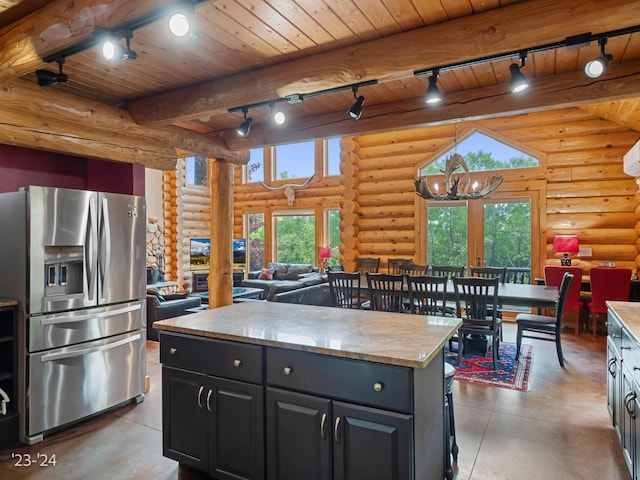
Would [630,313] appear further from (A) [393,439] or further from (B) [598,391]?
(A) [393,439]

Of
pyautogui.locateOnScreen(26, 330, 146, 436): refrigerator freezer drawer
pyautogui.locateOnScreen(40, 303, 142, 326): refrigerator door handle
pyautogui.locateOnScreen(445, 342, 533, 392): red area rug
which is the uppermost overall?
pyautogui.locateOnScreen(40, 303, 142, 326): refrigerator door handle

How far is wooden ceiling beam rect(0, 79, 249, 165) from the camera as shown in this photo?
8.76 feet

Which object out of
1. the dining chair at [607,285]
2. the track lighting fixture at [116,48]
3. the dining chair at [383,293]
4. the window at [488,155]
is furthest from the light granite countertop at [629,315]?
the window at [488,155]

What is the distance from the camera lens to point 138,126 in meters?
3.42

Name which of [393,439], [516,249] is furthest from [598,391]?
[516,249]

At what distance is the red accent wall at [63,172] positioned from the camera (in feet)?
10.9

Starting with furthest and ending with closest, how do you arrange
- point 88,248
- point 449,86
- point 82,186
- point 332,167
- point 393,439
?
point 332,167 < point 82,186 < point 449,86 < point 88,248 < point 393,439

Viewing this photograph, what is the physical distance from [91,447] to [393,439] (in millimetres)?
2232

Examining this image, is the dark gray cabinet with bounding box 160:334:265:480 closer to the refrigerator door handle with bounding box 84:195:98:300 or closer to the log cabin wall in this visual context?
the refrigerator door handle with bounding box 84:195:98:300

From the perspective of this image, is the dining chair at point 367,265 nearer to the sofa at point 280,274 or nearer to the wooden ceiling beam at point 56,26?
the sofa at point 280,274

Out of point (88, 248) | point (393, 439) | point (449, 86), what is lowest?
point (393, 439)

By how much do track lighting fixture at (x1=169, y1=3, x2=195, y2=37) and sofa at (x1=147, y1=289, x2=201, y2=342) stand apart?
13.5 feet

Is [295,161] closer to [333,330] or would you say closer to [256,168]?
[256,168]

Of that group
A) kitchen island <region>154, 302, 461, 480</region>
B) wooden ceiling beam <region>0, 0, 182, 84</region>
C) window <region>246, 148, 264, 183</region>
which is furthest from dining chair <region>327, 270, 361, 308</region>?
window <region>246, 148, 264, 183</region>
